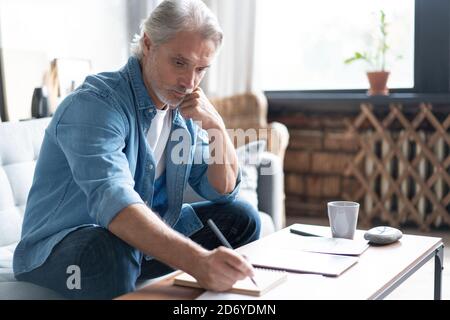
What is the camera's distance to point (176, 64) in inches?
55.4

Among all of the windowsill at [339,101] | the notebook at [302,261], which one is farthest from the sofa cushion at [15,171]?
the windowsill at [339,101]

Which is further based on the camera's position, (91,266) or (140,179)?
(140,179)

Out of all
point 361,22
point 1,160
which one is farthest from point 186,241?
point 361,22

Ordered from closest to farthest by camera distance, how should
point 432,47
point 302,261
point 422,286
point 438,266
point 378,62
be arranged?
point 302,261, point 438,266, point 422,286, point 432,47, point 378,62

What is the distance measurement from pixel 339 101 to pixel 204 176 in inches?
74.9

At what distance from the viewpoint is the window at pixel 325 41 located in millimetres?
3342

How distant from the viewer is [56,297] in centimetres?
133

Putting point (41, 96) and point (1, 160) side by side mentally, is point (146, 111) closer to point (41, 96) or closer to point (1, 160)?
point (1, 160)

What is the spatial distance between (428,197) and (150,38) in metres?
2.19

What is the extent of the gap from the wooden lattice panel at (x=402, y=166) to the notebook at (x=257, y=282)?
217cm

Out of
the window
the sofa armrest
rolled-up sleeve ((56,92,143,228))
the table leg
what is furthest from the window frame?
rolled-up sleeve ((56,92,143,228))

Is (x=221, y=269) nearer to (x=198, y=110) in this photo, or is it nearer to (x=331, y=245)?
(x=331, y=245)

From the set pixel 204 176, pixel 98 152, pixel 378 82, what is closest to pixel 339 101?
pixel 378 82

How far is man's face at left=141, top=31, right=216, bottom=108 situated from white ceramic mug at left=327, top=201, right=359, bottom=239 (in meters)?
Answer: 0.45
